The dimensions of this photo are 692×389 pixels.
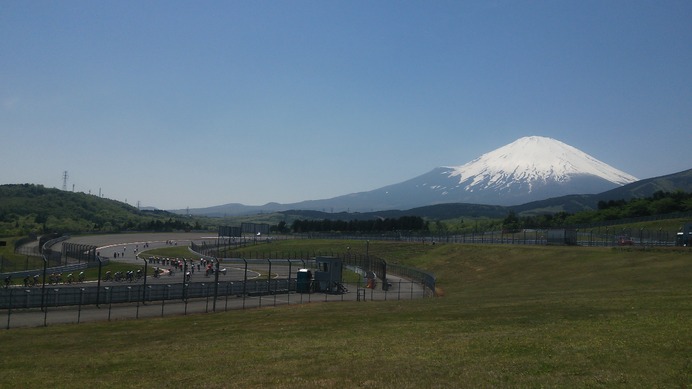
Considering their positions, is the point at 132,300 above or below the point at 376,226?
below

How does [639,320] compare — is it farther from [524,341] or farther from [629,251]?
[629,251]

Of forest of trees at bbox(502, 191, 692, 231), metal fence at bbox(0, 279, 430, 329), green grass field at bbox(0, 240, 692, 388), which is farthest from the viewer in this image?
forest of trees at bbox(502, 191, 692, 231)

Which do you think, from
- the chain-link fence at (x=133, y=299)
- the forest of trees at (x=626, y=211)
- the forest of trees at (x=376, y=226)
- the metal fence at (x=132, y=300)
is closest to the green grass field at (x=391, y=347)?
the chain-link fence at (x=133, y=299)

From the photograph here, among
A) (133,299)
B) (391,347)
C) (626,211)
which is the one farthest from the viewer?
(626,211)

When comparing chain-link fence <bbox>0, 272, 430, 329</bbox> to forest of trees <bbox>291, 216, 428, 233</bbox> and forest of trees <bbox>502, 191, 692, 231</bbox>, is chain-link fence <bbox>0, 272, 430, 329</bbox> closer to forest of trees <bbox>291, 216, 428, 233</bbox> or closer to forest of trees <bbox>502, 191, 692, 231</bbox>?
forest of trees <bbox>502, 191, 692, 231</bbox>

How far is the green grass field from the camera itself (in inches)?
572

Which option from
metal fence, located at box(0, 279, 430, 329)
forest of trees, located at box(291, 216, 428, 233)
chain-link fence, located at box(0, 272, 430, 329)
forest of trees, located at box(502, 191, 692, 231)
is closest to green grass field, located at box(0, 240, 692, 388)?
chain-link fence, located at box(0, 272, 430, 329)

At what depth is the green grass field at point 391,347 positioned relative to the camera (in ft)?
47.6

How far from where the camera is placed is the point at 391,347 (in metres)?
19.0

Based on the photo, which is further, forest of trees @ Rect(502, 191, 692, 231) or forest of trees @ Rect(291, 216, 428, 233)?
forest of trees @ Rect(291, 216, 428, 233)

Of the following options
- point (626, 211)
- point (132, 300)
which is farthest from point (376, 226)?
point (132, 300)

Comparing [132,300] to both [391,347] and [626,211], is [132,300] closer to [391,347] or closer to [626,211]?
[391,347]

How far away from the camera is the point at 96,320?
1216 inches

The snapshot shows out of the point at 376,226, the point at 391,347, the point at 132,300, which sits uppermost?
the point at 376,226
